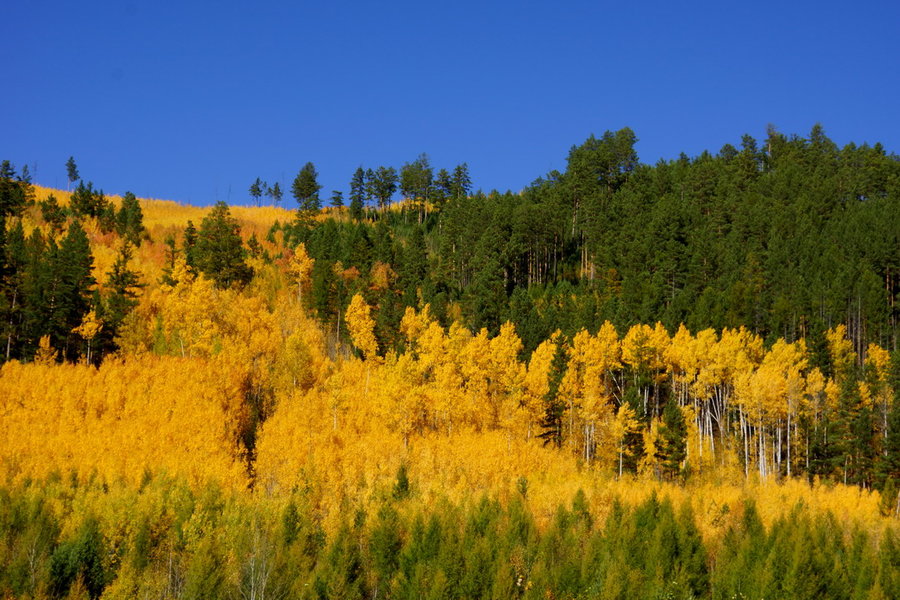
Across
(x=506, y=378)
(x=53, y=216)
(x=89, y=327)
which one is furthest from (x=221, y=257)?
(x=506, y=378)

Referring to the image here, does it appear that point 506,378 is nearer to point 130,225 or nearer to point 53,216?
point 130,225

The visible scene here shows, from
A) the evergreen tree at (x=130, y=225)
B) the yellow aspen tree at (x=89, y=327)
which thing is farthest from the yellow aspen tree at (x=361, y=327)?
the evergreen tree at (x=130, y=225)

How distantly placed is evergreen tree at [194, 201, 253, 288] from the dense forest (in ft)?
1.32

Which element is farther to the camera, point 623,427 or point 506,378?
point 506,378

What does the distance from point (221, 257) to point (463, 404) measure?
118 feet

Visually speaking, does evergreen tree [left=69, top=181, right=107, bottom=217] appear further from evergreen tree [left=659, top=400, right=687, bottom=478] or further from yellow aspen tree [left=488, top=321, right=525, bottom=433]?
evergreen tree [left=659, top=400, right=687, bottom=478]

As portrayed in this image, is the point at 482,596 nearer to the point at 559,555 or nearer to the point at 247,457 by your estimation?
the point at 559,555

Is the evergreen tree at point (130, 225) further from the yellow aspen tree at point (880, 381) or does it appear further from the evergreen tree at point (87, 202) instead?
the yellow aspen tree at point (880, 381)

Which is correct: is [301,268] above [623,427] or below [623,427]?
above

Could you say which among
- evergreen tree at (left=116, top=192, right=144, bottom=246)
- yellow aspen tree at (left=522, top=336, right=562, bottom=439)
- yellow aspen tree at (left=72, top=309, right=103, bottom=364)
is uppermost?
evergreen tree at (left=116, top=192, right=144, bottom=246)

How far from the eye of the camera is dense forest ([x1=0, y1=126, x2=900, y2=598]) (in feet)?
155

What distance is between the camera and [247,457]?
6300 cm

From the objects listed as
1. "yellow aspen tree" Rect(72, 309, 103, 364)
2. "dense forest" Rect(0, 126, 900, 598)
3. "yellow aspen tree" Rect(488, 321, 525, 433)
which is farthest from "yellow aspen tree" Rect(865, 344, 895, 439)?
"yellow aspen tree" Rect(72, 309, 103, 364)

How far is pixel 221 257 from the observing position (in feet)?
276
